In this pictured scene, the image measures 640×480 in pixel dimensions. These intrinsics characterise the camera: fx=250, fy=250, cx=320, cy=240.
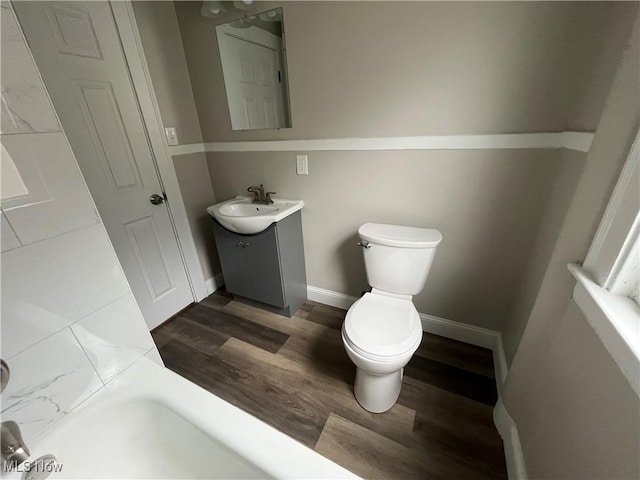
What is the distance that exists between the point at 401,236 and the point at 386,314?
0.40 meters

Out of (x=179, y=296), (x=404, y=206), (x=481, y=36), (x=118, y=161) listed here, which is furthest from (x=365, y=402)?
(x=118, y=161)

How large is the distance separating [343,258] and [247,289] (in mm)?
734

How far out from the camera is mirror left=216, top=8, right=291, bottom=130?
1493mm

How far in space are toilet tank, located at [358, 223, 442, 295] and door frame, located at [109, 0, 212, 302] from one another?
4.28ft

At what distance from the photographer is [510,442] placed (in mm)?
1005

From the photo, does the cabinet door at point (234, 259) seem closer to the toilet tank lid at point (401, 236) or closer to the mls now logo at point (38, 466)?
the toilet tank lid at point (401, 236)

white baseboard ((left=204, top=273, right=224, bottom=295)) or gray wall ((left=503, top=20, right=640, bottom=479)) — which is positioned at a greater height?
gray wall ((left=503, top=20, right=640, bottom=479))

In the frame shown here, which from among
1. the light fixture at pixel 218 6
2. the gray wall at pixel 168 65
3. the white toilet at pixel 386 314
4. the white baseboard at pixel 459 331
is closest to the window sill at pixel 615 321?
the white toilet at pixel 386 314

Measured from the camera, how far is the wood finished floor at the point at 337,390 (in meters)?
1.04

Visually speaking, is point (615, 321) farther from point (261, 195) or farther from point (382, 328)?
point (261, 195)

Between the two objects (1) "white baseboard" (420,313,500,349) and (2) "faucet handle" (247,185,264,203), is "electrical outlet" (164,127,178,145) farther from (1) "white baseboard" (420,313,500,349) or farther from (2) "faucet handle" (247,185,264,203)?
(1) "white baseboard" (420,313,500,349)

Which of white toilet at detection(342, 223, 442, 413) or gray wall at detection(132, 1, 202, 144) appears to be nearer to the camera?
white toilet at detection(342, 223, 442, 413)

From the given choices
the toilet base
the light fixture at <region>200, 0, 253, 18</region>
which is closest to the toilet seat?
the toilet base

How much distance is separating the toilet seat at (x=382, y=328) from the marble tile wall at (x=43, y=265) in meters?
0.91
